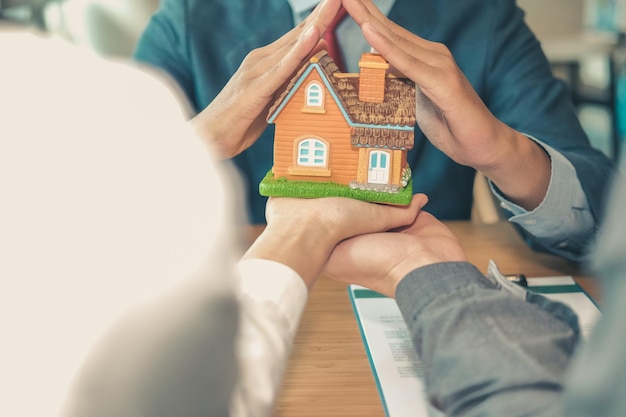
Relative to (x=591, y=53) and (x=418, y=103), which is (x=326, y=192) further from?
(x=591, y=53)

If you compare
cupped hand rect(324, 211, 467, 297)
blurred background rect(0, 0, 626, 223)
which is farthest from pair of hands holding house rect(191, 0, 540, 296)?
blurred background rect(0, 0, 626, 223)

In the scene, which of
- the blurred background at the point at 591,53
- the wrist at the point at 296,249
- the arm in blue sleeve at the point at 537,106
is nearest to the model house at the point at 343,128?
the wrist at the point at 296,249

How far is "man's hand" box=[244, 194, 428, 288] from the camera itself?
720 millimetres

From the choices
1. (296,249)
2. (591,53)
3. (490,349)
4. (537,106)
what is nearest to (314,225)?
(296,249)

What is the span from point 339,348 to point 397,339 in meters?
0.08

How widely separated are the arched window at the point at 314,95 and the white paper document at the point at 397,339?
0.28 metres

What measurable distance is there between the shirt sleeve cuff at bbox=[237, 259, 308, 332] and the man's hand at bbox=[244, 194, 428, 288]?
0.06 ft

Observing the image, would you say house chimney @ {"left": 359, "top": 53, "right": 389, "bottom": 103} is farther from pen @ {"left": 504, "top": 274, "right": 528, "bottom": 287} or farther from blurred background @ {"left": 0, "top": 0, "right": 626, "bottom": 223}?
blurred background @ {"left": 0, "top": 0, "right": 626, "bottom": 223}

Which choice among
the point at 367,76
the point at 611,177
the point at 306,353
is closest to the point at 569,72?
the point at 611,177

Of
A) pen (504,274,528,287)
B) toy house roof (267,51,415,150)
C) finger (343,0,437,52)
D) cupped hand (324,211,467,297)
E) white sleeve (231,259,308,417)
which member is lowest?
pen (504,274,528,287)

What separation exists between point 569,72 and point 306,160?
5.79 feet

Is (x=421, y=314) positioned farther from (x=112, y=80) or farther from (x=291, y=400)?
(x=112, y=80)

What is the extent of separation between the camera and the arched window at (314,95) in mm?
873

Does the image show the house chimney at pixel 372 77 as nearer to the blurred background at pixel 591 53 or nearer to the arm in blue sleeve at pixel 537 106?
the arm in blue sleeve at pixel 537 106
